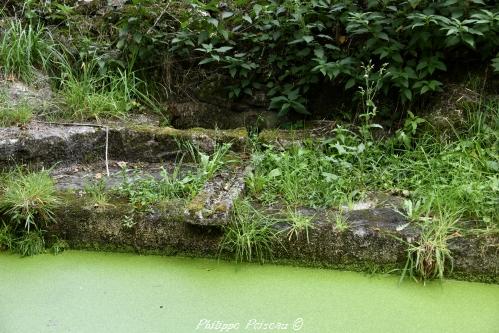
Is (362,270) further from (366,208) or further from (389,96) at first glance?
(389,96)

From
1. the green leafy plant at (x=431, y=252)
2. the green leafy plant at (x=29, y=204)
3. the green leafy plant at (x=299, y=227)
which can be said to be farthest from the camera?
the green leafy plant at (x=29, y=204)

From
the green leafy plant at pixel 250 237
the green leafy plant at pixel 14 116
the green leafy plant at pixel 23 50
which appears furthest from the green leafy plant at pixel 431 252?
the green leafy plant at pixel 23 50

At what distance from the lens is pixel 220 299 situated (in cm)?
211

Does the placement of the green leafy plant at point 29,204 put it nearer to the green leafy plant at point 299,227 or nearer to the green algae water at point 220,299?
the green algae water at point 220,299

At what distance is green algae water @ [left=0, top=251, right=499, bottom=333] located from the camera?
6.40 feet

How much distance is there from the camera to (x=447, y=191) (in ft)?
8.16

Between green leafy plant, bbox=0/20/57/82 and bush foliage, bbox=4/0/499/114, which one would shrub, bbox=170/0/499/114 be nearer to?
bush foliage, bbox=4/0/499/114

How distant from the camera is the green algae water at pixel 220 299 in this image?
195cm

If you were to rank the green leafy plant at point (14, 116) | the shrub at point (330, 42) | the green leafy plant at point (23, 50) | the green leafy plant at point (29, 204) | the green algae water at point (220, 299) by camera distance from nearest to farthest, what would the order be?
the green algae water at point (220, 299), the green leafy plant at point (29, 204), the shrub at point (330, 42), the green leafy plant at point (14, 116), the green leafy plant at point (23, 50)

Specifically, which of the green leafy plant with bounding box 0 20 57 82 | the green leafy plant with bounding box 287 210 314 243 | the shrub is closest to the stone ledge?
the green leafy plant with bounding box 287 210 314 243

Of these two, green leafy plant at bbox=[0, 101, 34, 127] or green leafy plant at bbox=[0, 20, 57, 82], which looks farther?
green leafy plant at bbox=[0, 20, 57, 82]

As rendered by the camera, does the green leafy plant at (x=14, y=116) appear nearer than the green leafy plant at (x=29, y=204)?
No

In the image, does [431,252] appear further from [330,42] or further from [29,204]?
[29,204]

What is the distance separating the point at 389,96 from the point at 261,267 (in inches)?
61.8
